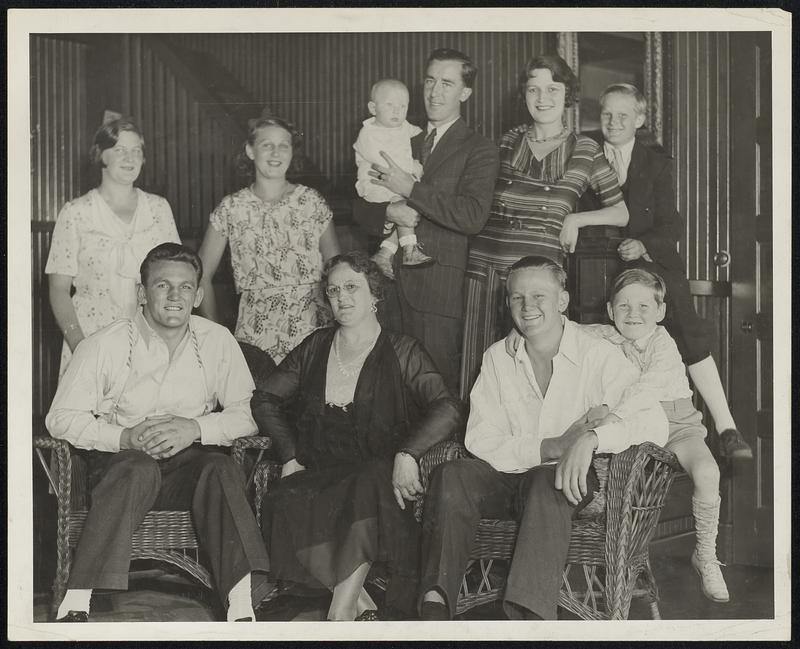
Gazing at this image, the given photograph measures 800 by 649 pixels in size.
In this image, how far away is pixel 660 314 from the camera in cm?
375

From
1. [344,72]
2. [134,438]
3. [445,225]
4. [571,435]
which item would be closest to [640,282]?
[571,435]

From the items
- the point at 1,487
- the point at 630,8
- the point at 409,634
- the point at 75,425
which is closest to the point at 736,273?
the point at 630,8

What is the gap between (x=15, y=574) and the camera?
367cm

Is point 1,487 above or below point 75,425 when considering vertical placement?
below

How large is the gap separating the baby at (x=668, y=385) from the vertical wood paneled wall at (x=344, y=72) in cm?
83

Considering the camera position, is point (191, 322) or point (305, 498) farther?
point (191, 322)

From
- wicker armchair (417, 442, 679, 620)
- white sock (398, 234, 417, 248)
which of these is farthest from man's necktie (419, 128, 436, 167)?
wicker armchair (417, 442, 679, 620)

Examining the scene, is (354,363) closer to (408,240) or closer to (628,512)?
(408,240)

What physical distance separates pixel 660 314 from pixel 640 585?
3.31 ft

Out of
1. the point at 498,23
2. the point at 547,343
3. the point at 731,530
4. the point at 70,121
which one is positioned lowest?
the point at 731,530

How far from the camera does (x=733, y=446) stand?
12.3 ft

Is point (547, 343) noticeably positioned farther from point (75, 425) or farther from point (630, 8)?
point (75, 425)

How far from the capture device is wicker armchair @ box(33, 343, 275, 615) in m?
3.51

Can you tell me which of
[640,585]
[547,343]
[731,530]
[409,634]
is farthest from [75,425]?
[731,530]
